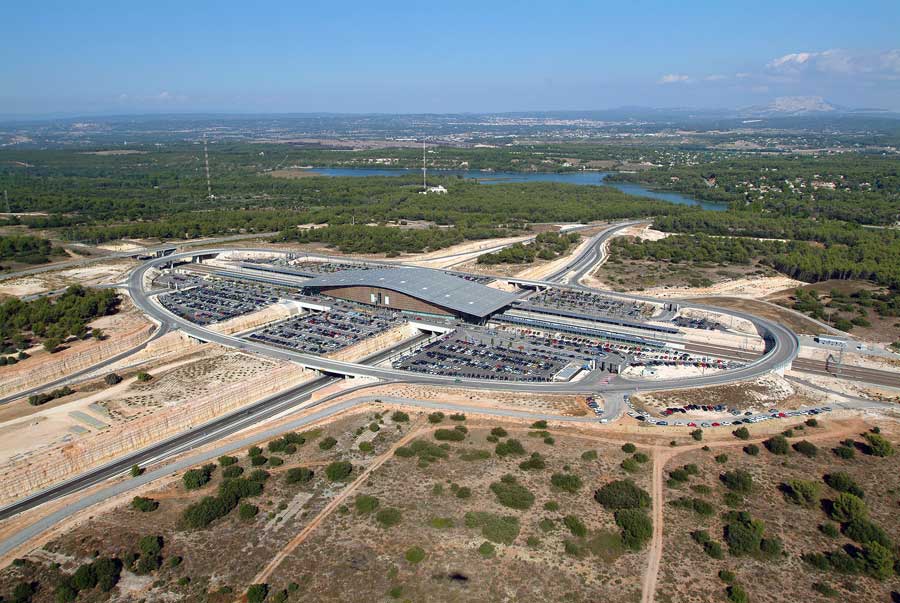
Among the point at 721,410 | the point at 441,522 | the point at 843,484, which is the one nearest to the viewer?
the point at 441,522

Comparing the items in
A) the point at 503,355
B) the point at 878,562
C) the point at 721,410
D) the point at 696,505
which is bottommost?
the point at 696,505

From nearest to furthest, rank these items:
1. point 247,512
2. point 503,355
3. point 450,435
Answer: point 247,512 → point 450,435 → point 503,355

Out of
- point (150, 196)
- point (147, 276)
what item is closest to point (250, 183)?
point (150, 196)

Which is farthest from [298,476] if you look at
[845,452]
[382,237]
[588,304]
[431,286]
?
[382,237]

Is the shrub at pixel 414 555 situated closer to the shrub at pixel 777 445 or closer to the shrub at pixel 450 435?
the shrub at pixel 450 435

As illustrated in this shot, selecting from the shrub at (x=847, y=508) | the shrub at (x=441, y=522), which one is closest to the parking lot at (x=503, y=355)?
the shrub at (x=441, y=522)

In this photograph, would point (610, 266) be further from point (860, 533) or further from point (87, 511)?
point (87, 511)

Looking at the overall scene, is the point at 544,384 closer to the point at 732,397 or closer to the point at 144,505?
the point at 732,397
